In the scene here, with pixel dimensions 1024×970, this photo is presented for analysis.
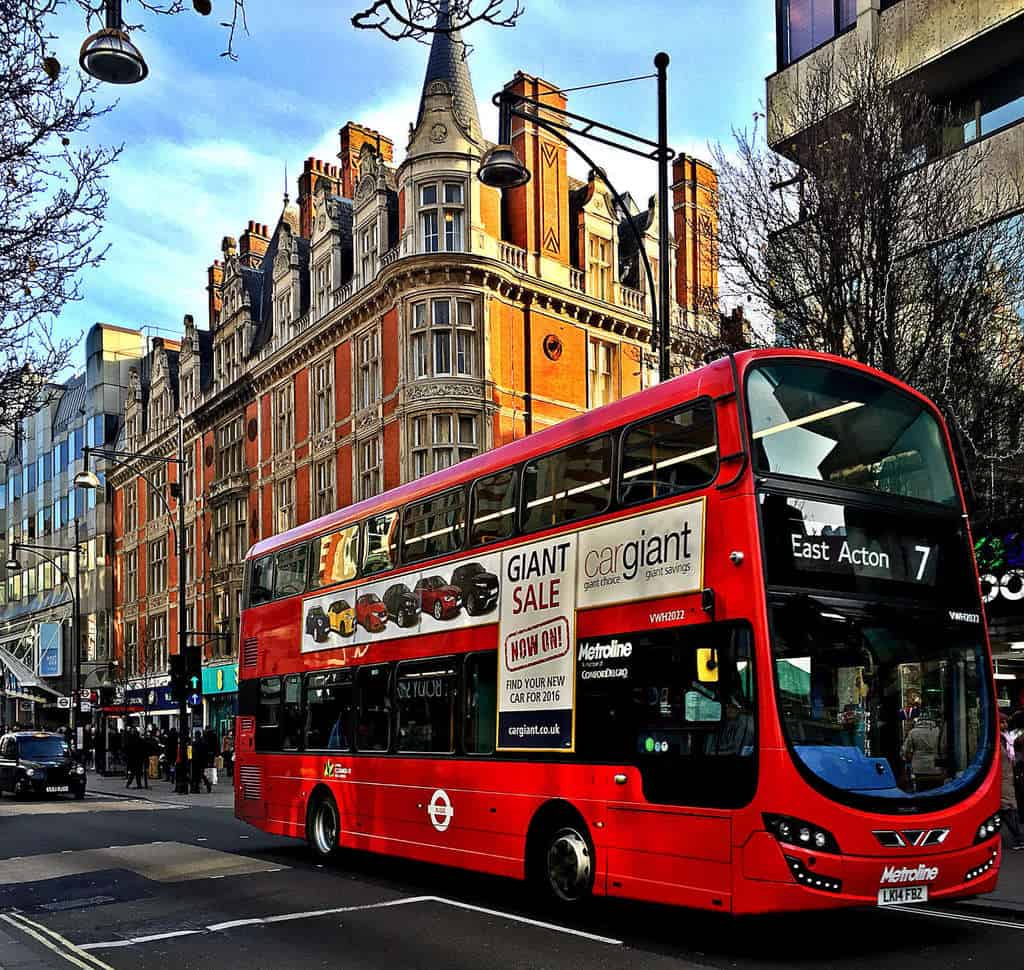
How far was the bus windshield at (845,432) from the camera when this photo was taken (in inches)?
388

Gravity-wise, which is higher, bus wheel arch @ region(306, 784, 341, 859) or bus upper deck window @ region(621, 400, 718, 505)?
bus upper deck window @ region(621, 400, 718, 505)

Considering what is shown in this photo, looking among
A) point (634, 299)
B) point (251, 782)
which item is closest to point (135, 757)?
point (251, 782)

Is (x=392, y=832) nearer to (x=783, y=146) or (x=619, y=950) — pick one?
(x=619, y=950)

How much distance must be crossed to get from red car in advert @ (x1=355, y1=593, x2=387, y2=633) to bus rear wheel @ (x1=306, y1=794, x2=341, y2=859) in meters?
2.57

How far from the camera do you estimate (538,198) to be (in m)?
40.6

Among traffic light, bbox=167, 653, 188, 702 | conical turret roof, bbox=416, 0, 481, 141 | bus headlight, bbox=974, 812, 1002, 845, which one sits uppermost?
conical turret roof, bbox=416, 0, 481, 141

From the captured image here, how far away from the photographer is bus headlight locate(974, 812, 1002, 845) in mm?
9656

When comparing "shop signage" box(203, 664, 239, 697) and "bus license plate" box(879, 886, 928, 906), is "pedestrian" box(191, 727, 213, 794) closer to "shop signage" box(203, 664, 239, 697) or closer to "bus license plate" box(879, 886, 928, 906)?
"shop signage" box(203, 664, 239, 697)

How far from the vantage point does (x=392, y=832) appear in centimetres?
1454

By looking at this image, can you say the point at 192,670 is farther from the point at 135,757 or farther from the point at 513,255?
the point at 513,255

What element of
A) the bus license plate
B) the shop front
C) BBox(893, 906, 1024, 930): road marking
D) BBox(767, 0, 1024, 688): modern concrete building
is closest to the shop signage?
the shop front

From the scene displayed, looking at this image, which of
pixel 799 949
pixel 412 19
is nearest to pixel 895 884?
pixel 799 949

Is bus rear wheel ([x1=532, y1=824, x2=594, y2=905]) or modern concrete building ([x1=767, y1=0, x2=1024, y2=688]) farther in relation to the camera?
modern concrete building ([x1=767, y1=0, x2=1024, y2=688])

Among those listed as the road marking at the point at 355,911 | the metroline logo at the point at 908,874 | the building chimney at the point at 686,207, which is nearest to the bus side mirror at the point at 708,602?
the metroline logo at the point at 908,874
